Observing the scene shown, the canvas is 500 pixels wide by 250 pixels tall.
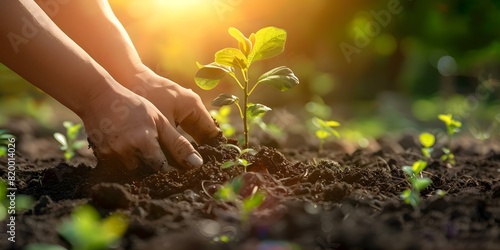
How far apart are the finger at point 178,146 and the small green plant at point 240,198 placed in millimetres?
461

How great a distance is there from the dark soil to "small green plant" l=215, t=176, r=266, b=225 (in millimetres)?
29

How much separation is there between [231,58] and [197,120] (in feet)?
1.31

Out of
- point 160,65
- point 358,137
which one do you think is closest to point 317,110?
point 358,137

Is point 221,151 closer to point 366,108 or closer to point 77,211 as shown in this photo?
point 77,211

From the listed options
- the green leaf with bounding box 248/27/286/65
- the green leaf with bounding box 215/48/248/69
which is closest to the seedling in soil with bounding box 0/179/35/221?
the green leaf with bounding box 215/48/248/69

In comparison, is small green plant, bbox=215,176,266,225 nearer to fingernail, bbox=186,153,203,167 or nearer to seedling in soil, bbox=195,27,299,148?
fingernail, bbox=186,153,203,167

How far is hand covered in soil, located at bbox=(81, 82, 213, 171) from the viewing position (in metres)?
2.43

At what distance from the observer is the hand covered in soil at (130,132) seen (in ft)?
7.97

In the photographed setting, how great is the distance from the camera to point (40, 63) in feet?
8.09

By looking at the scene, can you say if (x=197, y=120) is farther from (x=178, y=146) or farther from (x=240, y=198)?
(x=240, y=198)

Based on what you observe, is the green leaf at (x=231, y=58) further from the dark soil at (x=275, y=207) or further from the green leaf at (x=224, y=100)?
the dark soil at (x=275, y=207)

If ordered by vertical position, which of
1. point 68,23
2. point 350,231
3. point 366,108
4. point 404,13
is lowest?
point 366,108

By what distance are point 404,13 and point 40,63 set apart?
762 cm

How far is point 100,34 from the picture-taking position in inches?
118
